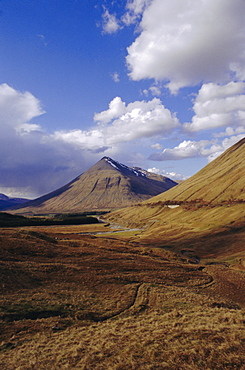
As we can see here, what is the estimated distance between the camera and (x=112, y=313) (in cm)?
2778

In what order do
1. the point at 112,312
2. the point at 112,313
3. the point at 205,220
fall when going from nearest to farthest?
the point at 112,313 → the point at 112,312 → the point at 205,220

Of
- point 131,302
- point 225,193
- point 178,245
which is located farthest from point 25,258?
point 225,193

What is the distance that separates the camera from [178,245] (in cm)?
9000

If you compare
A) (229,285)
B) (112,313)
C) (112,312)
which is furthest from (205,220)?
(112,313)

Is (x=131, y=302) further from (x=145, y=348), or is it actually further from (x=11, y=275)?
(x=11, y=275)

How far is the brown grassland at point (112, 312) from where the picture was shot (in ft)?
58.5

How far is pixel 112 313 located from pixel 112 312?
0.72 ft

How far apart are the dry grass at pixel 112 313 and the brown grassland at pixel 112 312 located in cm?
8

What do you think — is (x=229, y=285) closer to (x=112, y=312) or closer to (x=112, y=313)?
(x=112, y=312)

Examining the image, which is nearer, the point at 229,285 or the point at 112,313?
the point at 112,313

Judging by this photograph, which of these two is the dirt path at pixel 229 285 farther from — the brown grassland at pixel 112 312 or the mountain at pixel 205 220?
the mountain at pixel 205 220

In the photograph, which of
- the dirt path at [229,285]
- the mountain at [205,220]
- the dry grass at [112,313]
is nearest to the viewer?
the dry grass at [112,313]

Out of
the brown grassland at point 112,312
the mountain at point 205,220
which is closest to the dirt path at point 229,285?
the brown grassland at point 112,312

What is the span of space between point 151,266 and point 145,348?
29963 millimetres
